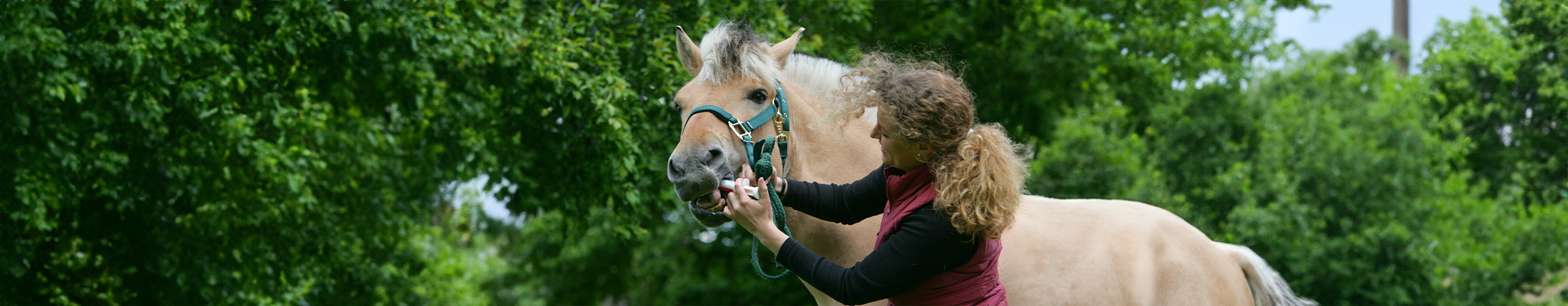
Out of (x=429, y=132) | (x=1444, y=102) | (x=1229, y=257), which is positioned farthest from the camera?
(x=1444, y=102)

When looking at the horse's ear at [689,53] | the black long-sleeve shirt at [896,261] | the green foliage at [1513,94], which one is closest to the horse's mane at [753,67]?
the horse's ear at [689,53]

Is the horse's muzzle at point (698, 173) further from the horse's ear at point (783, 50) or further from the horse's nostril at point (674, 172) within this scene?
the horse's ear at point (783, 50)

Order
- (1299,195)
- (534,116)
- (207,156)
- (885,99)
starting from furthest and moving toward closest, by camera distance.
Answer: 1. (1299,195)
2. (207,156)
3. (534,116)
4. (885,99)

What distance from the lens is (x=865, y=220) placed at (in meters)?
3.17

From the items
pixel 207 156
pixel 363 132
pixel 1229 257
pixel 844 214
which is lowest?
pixel 363 132

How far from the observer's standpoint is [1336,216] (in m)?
12.2

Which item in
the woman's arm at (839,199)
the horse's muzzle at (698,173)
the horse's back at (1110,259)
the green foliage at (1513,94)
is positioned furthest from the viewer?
the green foliage at (1513,94)

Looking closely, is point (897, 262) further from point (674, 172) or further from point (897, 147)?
point (674, 172)

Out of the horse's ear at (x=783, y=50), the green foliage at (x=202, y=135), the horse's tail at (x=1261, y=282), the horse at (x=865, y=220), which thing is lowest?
the green foliage at (x=202, y=135)

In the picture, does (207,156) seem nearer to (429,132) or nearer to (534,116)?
(429,132)

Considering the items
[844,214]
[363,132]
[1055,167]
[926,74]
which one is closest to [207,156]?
[363,132]

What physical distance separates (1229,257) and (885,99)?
2.19 metres

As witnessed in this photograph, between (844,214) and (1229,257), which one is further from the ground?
(844,214)

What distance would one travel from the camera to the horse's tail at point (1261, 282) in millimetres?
3857
